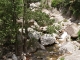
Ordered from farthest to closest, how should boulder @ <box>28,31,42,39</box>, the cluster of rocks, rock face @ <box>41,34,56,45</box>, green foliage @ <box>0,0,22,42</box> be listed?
rock face @ <box>41,34,56,45</box>, boulder @ <box>28,31,42,39</box>, the cluster of rocks, green foliage @ <box>0,0,22,42</box>

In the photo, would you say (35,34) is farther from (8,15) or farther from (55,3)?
(55,3)

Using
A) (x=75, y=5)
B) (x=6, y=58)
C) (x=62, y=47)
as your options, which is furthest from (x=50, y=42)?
(x=75, y=5)

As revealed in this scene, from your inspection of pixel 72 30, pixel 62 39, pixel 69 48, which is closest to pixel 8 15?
pixel 69 48

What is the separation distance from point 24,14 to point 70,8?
15.3m

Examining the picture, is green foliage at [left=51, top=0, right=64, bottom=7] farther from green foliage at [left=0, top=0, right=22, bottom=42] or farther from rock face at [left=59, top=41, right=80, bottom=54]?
green foliage at [left=0, top=0, right=22, bottom=42]

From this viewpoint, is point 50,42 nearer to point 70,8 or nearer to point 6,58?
point 6,58

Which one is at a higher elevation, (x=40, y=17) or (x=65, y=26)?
(x=40, y=17)

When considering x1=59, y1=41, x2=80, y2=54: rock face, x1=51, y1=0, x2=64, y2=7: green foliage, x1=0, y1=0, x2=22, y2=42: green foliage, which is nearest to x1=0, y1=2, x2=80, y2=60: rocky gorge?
x1=59, y1=41, x2=80, y2=54: rock face

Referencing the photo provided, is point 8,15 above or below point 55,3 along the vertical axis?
above

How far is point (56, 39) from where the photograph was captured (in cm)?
2633

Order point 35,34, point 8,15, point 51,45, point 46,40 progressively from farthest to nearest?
1. point 51,45
2. point 46,40
3. point 35,34
4. point 8,15

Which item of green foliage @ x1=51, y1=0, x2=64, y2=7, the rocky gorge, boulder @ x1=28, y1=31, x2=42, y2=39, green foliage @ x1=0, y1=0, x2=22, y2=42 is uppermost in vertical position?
green foliage @ x1=0, y1=0, x2=22, y2=42

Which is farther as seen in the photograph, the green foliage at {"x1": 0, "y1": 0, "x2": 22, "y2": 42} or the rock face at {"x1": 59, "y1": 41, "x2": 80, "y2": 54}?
the rock face at {"x1": 59, "y1": 41, "x2": 80, "y2": 54}

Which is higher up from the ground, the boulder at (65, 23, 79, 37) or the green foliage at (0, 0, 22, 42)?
the green foliage at (0, 0, 22, 42)
